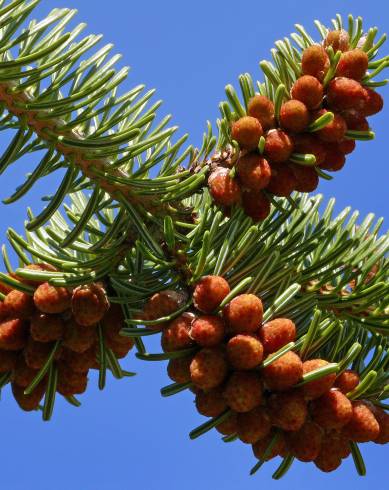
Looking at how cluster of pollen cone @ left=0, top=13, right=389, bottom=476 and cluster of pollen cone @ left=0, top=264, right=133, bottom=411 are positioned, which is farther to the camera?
cluster of pollen cone @ left=0, top=264, right=133, bottom=411

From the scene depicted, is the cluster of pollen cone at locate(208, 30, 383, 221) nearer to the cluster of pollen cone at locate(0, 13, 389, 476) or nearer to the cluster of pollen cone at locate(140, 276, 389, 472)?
the cluster of pollen cone at locate(0, 13, 389, 476)

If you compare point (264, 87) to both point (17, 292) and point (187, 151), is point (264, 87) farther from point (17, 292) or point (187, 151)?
point (17, 292)

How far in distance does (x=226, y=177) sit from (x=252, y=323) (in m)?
0.34

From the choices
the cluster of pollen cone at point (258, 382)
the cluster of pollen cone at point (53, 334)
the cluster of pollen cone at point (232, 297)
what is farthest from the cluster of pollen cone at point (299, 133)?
the cluster of pollen cone at point (53, 334)

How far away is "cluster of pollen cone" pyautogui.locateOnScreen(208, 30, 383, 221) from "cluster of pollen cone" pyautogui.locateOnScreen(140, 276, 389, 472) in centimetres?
23

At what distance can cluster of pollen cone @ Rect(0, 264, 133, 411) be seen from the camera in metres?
1.44

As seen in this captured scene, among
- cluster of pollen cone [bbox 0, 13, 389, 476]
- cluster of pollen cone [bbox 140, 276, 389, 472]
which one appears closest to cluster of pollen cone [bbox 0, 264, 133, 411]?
cluster of pollen cone [bbox 0, 13, 389, 476]

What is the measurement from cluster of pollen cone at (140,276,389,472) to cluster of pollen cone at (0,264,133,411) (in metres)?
0.14

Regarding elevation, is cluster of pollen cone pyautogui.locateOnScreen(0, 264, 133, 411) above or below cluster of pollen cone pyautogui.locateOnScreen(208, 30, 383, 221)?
below

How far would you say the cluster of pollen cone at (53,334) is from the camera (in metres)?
1.44

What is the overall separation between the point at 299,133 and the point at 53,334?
0.63 m

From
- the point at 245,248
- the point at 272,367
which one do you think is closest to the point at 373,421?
the point at 272,367

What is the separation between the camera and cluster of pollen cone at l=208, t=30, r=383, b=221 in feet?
4.82

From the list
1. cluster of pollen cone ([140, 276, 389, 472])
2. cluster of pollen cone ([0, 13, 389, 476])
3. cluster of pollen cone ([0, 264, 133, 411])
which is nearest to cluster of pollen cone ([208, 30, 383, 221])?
cluster of pollen cone ([0, 13, 389, 476])
